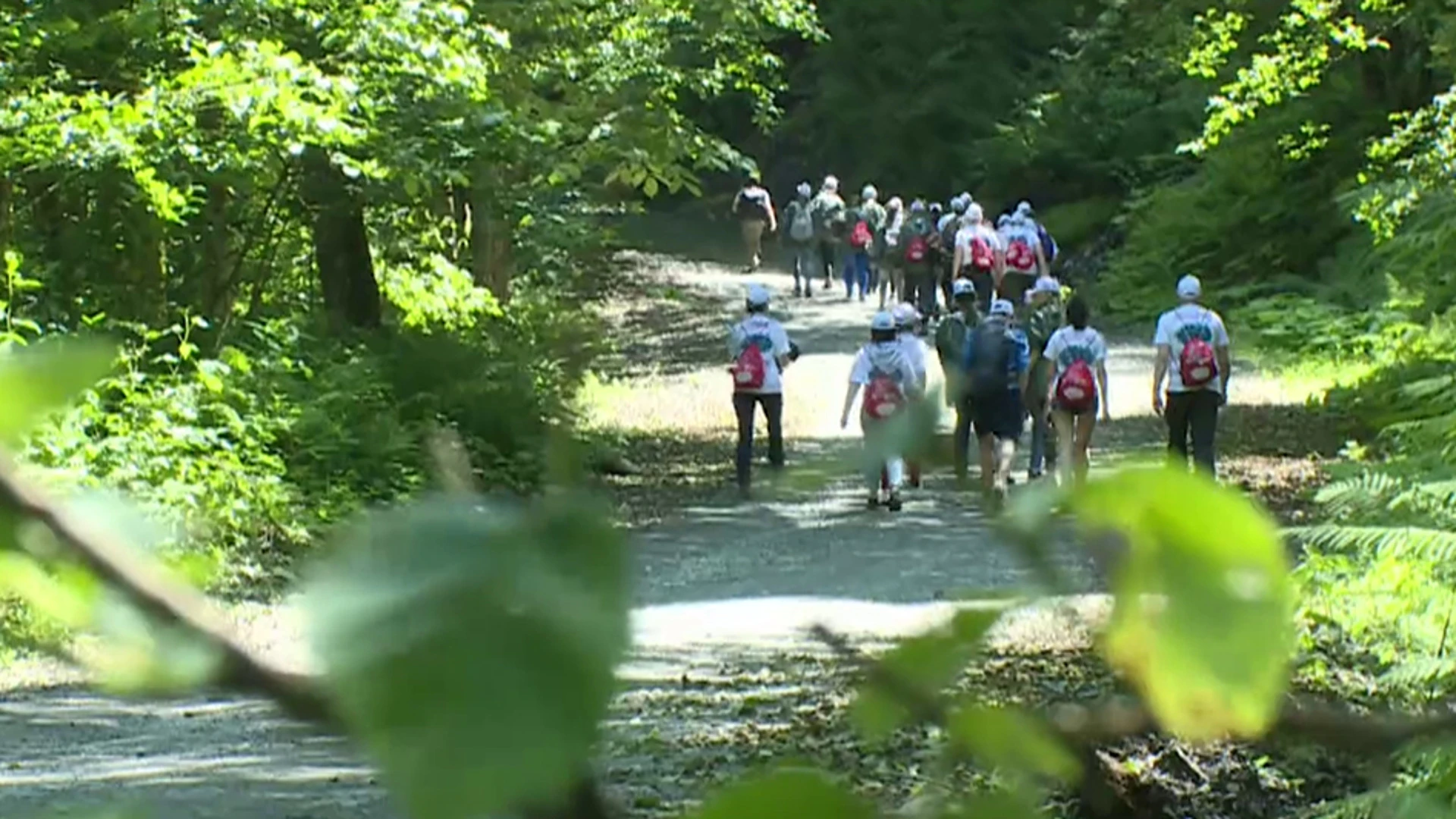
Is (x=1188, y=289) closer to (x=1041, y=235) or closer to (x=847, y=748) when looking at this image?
(x=1041, y=235)

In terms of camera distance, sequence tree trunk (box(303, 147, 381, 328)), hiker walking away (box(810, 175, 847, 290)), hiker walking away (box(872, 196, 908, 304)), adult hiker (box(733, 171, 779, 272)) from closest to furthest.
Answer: tree trunk (box(303, 147, 381, 328))
hiker walking away (box(872, 196, 908, 304))
hiker walking away (box(810, 175, 847, 290))
adult hiker (box(733, 171, 779, 272))

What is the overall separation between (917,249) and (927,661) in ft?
72.7

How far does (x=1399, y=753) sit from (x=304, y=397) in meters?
12.7

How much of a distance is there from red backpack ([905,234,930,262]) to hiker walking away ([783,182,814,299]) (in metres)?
5.65

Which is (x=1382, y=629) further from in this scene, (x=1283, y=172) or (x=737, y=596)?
(x=1283, y=172)

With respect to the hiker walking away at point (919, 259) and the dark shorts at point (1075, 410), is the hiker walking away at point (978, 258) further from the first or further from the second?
the dark shorts at point (1075, 410)

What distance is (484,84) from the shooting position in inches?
492

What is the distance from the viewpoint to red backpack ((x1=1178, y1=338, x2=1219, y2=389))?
1220 centimetres

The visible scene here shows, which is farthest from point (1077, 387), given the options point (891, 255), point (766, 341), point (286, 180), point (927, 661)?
point (891, 255)

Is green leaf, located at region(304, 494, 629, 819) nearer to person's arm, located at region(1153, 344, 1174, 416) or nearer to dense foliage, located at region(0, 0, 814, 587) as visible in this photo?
dense foliage, located at region(0, 0, 814, 587)

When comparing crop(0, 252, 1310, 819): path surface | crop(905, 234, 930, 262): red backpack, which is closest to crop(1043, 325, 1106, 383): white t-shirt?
crop(0, 252, 1310, 819): path surface

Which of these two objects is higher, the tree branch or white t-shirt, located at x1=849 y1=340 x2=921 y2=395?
the tree branch

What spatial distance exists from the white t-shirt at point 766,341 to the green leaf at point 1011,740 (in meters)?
13.6

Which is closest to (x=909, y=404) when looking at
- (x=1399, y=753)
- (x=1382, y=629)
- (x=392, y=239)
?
(x=1399, y=753)
